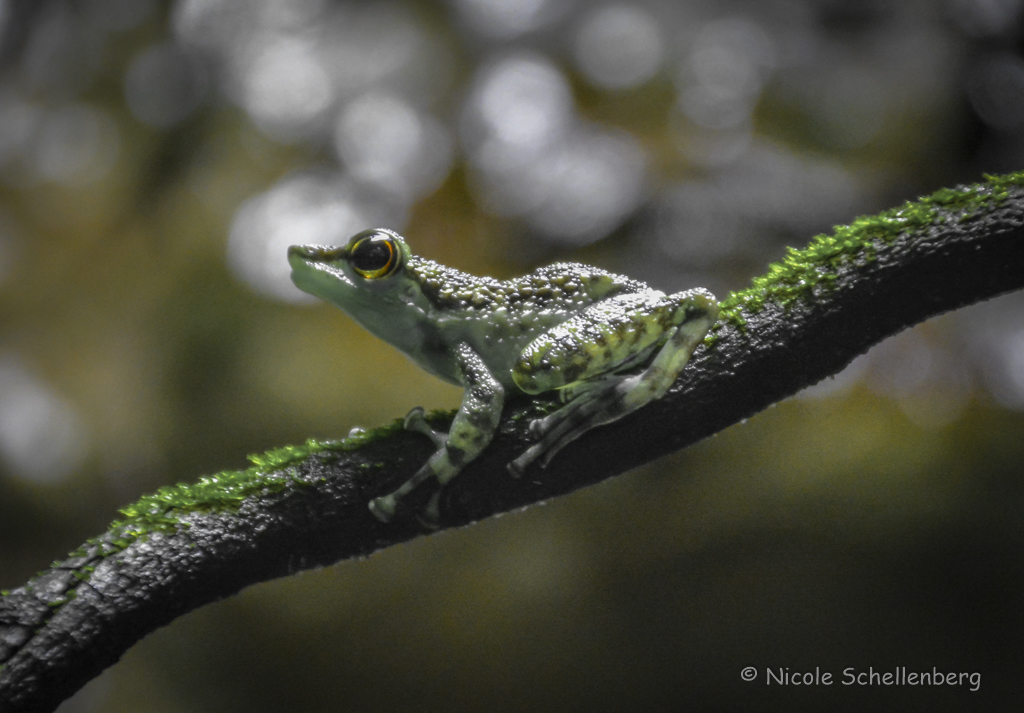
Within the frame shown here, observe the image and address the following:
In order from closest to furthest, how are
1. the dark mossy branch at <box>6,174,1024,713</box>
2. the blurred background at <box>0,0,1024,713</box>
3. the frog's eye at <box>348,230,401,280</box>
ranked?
the dark mossy branch at <box>6,174,1024,713</box>, the frog's eye at <box>348,230,401,280</box>, the blurred background at <box>0,0,1024,713</box>

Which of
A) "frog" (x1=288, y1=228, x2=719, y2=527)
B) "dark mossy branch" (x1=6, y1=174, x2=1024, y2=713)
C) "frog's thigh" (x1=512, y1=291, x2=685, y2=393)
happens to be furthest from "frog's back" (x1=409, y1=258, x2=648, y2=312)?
"dark mossy branch" (x1=6, y1=174, x2=1024, y2=713)

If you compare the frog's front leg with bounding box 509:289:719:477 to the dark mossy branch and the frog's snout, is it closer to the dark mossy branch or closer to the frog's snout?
the dark mossy branch

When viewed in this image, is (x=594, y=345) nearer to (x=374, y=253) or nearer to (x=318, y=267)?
(x=374, y=253)

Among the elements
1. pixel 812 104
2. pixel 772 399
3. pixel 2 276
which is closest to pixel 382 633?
pixel 772 399

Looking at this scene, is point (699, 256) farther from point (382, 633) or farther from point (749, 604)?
point (382, 633)

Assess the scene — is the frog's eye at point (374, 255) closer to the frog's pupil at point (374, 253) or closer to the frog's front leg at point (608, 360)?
the frog's pupil at point (374, 253)

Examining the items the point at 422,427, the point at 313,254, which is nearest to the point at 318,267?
the point at 313,254

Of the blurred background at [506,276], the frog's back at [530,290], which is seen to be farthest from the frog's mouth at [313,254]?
the blurred background at [506,276]

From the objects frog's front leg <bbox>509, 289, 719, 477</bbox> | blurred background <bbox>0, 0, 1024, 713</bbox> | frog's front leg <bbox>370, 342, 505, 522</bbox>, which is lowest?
frog's front leg <bbox>370, 342, 505, 522</bbox>

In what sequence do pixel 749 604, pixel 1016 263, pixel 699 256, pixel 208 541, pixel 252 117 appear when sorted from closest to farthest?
pixel 208 541 < pixel 1016 263 < pixel 749 604 < pixel 699 256 < pixel 252 117
